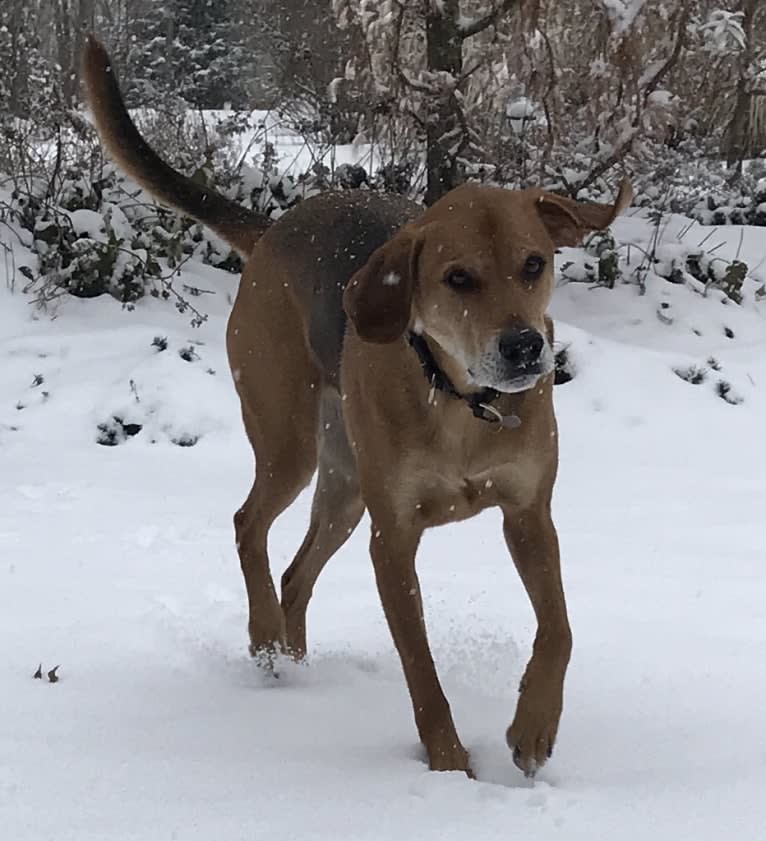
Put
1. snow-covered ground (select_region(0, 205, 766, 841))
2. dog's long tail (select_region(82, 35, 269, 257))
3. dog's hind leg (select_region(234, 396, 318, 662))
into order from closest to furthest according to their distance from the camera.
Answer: snow-covered ground (select_region(0, 205, 766, 841)), dog's hind leg (select_region(234, 396, 318, 662)), dog's long tail (select_region(82, 35, 269, 257))

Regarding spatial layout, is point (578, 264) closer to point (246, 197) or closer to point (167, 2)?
point (246, 197)

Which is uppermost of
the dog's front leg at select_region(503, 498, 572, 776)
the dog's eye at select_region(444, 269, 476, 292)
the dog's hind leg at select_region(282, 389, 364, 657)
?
the dog's eye at select_region(444, 269, 476, 292)

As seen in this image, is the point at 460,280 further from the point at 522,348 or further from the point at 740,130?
the point at 740,130

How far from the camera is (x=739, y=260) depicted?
29.4 feet

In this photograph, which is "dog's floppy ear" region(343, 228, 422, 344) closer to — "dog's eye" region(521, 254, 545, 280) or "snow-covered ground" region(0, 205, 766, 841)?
"dog's eye" region(521, 254, 545, 280)

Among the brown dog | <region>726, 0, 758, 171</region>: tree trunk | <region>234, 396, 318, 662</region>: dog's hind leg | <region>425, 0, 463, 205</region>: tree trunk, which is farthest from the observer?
<region>726, 0, 758, 171</region>: tree trunk

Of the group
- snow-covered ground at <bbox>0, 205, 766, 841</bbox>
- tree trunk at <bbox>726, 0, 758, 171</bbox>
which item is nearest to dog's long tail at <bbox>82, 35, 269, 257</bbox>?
snow-covered ground at <bbox>0, 205, 766, 841</bbox>

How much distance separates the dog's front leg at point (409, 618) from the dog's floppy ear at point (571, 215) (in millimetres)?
842

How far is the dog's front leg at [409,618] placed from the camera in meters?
2.82

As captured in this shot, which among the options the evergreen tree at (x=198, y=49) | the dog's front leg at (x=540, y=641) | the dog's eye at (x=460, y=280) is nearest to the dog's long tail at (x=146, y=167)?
the dog's eye at (x=460, y=280)

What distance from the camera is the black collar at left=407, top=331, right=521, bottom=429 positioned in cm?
278

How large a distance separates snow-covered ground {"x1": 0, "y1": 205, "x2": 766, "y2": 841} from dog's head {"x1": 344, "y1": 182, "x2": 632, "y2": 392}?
944mm

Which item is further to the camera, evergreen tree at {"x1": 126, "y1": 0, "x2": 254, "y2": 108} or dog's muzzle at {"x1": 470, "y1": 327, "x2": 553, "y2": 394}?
evergreen tree at {"x1": 126, "y1": 0, "x2": 254, "y2": 108}

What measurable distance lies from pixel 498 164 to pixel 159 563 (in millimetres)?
4849
